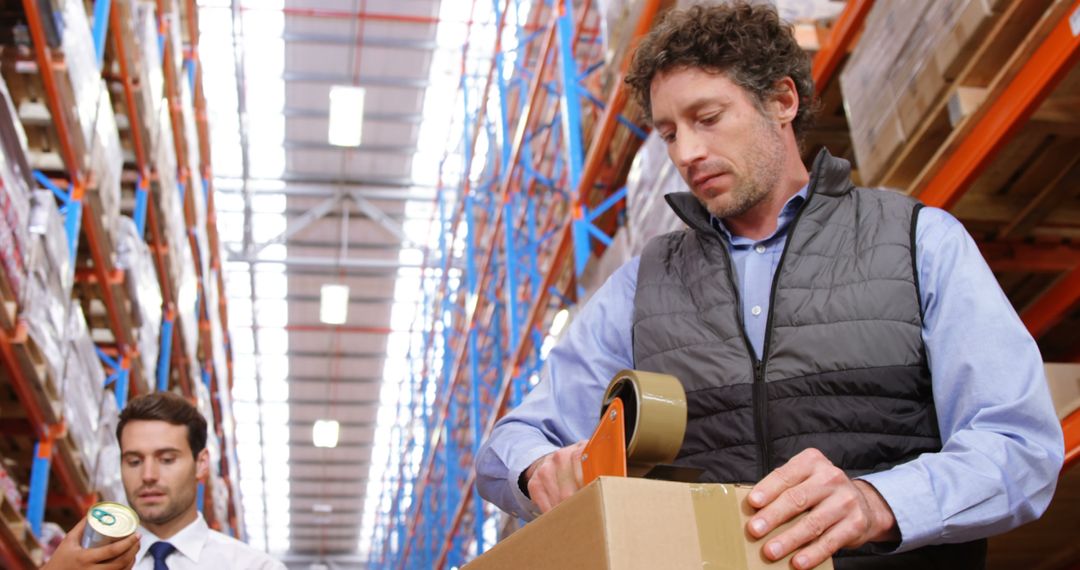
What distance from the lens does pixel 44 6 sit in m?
4.94

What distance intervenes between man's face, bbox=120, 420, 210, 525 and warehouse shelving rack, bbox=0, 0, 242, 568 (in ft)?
4.40

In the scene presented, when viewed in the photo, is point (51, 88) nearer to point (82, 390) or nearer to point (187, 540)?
point (82, 390)

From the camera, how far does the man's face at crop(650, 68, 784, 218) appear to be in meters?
1.87

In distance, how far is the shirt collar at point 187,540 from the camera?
138 inches

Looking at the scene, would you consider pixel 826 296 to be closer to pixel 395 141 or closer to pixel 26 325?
pixel 26 325

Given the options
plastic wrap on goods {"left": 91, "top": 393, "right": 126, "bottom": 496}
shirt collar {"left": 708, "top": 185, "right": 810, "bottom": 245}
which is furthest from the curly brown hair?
plastic wrap on goods {"left": 91, "top": 393, "right": 126, "bottom": 496}

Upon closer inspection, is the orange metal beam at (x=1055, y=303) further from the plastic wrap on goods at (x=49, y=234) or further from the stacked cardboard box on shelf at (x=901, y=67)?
the plastic wrap on goods at (x=49, y=234)

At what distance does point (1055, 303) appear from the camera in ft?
14.8

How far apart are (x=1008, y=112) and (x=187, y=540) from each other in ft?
9.85

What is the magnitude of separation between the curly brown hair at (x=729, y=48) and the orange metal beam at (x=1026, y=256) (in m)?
3.14

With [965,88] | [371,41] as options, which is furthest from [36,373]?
[371,41]

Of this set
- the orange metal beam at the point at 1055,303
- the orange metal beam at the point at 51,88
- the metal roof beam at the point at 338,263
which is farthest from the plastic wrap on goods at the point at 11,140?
the metal roof beam at the point at 338,263

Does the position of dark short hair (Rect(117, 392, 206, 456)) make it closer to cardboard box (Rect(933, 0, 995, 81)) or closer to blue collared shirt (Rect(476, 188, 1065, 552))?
blue collared shirt (Rect(476, 188, 1065, 552))

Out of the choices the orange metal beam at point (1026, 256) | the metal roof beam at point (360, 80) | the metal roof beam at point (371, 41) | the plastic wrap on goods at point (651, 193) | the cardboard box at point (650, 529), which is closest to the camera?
the cardboard box at point (650, 529)
